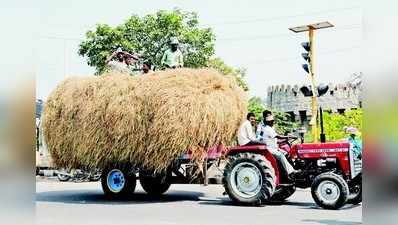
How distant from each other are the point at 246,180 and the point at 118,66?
7.01 feet

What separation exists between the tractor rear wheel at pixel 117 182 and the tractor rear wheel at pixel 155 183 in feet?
0.49

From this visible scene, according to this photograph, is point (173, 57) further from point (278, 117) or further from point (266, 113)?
point (278, 117)

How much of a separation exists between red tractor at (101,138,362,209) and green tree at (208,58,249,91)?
2.43 feet

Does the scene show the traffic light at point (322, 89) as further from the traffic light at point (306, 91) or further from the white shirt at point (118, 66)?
the white shirt at point (118, 66)

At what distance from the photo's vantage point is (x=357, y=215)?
6742mm

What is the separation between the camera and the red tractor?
7.27m

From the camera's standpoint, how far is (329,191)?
734 cm

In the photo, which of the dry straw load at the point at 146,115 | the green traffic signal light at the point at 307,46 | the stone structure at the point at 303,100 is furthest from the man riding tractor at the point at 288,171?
the green traffic signal light at the point at 307,46

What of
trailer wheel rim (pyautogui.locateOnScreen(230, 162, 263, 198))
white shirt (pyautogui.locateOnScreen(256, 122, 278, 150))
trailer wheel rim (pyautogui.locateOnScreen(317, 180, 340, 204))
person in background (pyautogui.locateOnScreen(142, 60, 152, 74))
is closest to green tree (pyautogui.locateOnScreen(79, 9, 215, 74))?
person in background (pyautogui.locateOnScreen(142, 60, 152, 74))

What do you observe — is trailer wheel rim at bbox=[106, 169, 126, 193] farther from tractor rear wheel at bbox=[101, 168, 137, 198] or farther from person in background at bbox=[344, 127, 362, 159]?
person in background at bbox=[344, 127, 362, 159]

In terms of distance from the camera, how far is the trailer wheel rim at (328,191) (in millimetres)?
7262

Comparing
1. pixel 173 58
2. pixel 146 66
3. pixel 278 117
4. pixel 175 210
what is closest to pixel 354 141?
pixel 278 117
